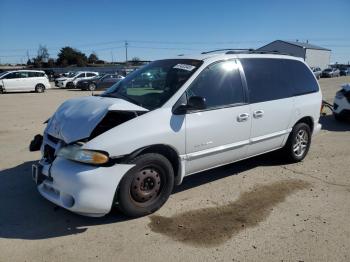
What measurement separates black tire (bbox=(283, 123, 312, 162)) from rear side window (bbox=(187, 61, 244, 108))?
1580 mm

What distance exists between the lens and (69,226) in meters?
3.87

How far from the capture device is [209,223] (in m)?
3.97

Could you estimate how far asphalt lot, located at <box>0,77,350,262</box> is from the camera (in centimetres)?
338

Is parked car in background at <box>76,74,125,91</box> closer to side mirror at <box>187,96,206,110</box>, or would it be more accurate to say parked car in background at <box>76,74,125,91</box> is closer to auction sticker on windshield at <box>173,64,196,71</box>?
auction sticker on windshield at <box>173,64,196,71</box>

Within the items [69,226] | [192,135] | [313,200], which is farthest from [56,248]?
[313,200]

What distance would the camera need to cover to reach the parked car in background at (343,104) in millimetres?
10027

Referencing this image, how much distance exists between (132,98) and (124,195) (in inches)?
52.9

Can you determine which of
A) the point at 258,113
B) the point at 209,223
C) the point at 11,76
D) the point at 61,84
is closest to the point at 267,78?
the point at 258,113

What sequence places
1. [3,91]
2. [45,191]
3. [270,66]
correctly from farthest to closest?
[3,91] → [270,66] → [45,191]

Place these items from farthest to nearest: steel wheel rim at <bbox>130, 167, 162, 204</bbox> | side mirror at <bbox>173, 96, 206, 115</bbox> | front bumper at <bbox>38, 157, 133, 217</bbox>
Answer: side mirror at <bbox>173, 96, 206, 115</bbox>
steel wheel rim at <bbox>130, 167, 162, 204</bbox>
front bumper at <bbox>38, 157, 133, 217</bbox>

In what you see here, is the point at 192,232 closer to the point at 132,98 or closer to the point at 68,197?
the point at 68,197

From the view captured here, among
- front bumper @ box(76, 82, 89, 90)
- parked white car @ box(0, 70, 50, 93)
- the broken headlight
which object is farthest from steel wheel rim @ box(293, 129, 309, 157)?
front bumper @ box(76, 82, 89, 90)

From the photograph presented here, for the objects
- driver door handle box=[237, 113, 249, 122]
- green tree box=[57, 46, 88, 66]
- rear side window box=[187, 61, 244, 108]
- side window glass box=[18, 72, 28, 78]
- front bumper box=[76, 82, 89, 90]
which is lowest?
front bumper box=[76, 82, 89, 90]

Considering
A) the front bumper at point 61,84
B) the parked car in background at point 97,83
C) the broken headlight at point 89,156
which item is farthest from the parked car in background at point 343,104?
the front bumper at point 61,84
